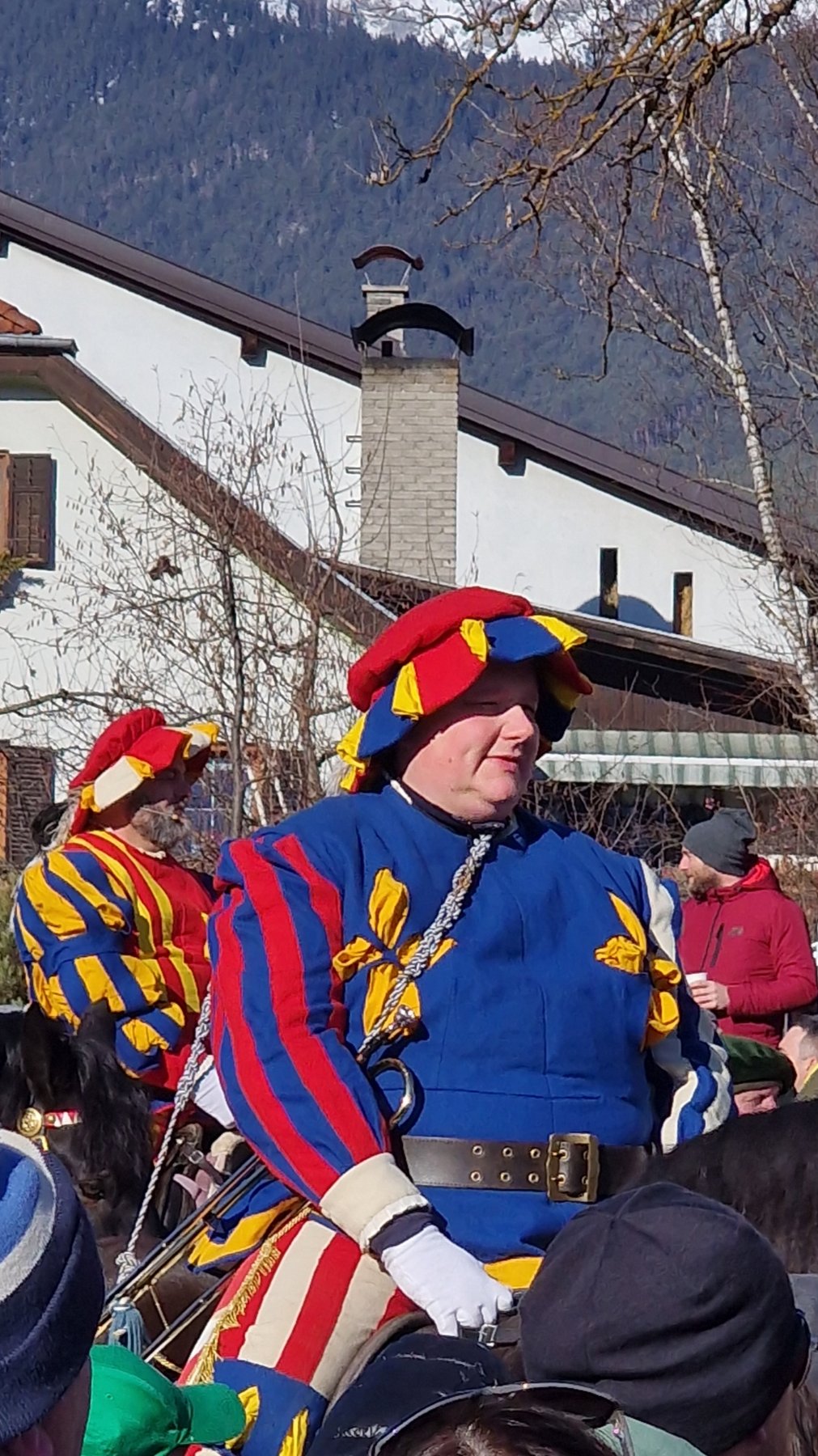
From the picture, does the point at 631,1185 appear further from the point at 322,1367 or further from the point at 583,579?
the point at 583,579

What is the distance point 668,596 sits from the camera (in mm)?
26672

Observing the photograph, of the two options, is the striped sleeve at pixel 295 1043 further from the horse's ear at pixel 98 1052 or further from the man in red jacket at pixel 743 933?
the man in red jacket at pixel 743 933

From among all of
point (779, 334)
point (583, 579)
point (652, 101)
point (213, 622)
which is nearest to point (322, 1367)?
point (652, 101)

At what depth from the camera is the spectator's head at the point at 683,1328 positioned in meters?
2.07

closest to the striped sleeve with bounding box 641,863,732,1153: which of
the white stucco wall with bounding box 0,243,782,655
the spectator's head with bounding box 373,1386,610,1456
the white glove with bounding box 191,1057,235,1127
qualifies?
the white glove with bounding box 191,1057,235,1127

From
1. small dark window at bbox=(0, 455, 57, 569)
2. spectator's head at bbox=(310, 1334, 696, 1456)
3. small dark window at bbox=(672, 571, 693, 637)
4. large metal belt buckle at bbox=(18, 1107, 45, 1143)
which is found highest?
small dark window at bbox=(0, 455, 57, 569)

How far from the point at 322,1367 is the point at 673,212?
17.6 meters

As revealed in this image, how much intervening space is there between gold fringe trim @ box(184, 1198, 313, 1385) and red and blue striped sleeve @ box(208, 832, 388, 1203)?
112 millimetres

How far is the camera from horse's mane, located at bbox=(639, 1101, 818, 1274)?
346 cm

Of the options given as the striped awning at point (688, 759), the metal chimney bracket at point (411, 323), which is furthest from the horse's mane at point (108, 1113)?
the metal chimney bracket at point (411, 323)

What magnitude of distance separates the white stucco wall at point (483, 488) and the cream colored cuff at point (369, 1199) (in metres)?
22.2

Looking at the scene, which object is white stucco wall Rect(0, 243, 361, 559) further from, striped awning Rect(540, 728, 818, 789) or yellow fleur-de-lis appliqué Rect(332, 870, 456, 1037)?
yellow fleur-de-lis appliqué Rect(332, 870, 456, 1037)

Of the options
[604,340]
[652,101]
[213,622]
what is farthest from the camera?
[213,622]

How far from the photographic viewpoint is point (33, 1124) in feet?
17.8
